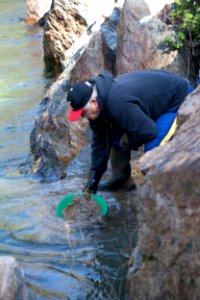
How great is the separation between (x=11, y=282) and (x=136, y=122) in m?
1.42

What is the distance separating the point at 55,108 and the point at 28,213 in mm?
2107

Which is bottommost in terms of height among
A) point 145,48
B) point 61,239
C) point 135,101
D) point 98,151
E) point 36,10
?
point 36,10

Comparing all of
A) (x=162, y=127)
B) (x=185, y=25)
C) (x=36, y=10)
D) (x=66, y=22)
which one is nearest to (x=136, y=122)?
(x=162, y=127)

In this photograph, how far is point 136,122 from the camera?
160 inches

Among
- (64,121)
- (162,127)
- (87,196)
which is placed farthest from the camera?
(64,121)

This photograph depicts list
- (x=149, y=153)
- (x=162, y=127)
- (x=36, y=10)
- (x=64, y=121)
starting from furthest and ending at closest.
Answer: (x=36, y=10) → (x=64, y=121) → (x=162, y=127) → (x=149, y=153)

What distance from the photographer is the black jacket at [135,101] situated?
4.05m

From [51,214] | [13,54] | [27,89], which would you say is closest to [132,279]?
[51,214]

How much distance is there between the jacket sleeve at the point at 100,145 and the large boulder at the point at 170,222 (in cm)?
134

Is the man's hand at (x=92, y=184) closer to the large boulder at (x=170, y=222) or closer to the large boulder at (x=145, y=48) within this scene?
the large boulder at (x=170, y=222)

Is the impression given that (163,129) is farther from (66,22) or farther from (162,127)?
(66,22)

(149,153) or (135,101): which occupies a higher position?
(149,153)

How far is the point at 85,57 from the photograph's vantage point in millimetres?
7445

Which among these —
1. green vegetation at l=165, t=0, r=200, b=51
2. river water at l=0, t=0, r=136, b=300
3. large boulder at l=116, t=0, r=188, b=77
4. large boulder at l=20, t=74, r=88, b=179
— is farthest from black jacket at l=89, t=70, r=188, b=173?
large boulder at l=116, t=0, r=188, b=77
